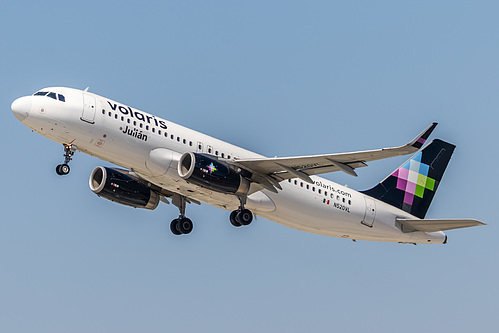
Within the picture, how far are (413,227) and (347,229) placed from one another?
12.8 feet

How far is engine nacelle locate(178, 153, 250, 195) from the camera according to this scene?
36.1 metres

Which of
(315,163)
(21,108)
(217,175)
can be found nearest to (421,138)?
(315,163)

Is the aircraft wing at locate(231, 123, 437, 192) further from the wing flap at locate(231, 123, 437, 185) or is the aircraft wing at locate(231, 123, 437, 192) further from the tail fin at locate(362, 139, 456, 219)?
the tail fin at locate(362, 139, 456, 219)

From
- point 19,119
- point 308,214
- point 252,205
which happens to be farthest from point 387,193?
point 19,119

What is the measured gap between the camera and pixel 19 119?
35.2 m

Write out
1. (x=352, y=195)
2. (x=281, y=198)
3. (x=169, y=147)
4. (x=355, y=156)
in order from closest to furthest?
(x=355, y=156) < (x=169, y=147) < (x=281, y=198) < (x=352, y=195)

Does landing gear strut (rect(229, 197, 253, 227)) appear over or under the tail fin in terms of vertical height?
under

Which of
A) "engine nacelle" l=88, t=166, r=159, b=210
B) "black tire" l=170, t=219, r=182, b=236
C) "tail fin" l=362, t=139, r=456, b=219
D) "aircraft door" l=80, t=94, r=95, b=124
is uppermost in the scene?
"tail fin" l=362, t=139, r=456, b=219

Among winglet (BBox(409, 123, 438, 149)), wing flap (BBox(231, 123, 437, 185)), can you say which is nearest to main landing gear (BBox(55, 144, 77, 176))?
wing flap (BBox(231, 123, 437, 185))

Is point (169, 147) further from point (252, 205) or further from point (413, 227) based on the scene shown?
point (413, 227)

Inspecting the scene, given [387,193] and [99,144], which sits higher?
[387,193]

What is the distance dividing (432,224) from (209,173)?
1311cm

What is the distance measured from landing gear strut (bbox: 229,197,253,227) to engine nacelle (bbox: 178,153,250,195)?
1.39 meters

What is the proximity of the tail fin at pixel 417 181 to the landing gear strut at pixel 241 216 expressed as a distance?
8.77 m
